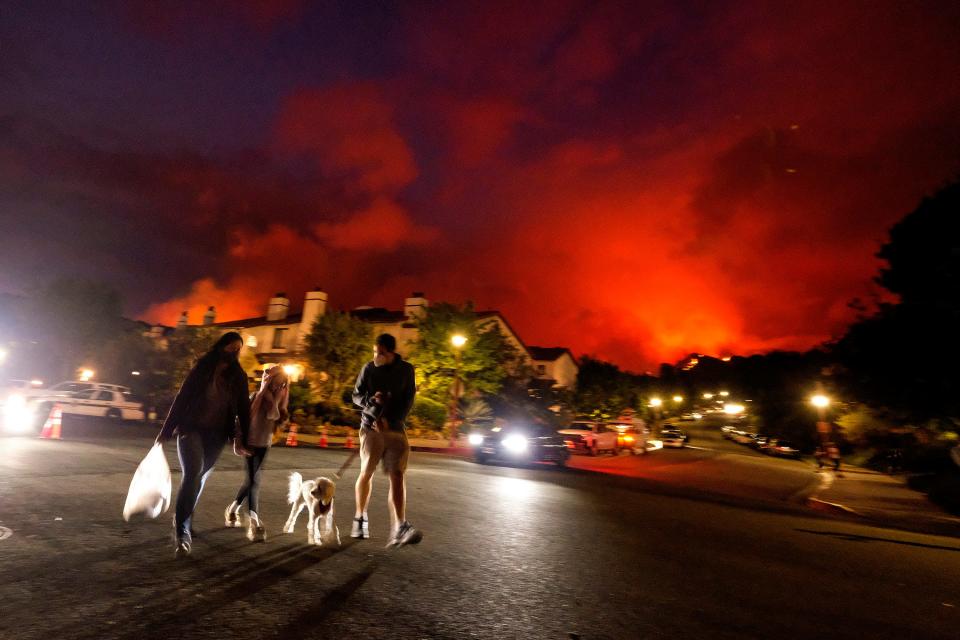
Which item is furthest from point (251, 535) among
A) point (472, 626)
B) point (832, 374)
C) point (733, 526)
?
point (832, 374)

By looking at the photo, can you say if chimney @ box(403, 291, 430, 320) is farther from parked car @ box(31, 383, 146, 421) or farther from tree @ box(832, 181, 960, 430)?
tree @ box(832, 181, 960, 430)

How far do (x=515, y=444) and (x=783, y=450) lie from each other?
29826 millimetres

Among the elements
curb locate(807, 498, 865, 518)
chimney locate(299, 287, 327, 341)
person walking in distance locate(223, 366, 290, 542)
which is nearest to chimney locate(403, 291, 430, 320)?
chimney locate(299, 287, 327, 341)

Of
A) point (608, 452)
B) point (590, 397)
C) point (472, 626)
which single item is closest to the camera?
point (472, 626)

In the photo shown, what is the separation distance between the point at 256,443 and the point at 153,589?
2.03 metres

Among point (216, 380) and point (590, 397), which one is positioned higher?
point (590, 397)

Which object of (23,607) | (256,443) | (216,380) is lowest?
(23,607)

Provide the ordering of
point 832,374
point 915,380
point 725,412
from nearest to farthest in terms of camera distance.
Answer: point 915,380
point 832,374
point 725,412

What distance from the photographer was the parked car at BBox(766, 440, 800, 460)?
39469mm

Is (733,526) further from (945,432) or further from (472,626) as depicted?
(945,432)

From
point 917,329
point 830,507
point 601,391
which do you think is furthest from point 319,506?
point 601,391

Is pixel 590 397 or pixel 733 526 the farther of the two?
pixel 590 397

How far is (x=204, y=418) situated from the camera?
4.75 meters

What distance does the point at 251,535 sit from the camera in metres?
5.09
